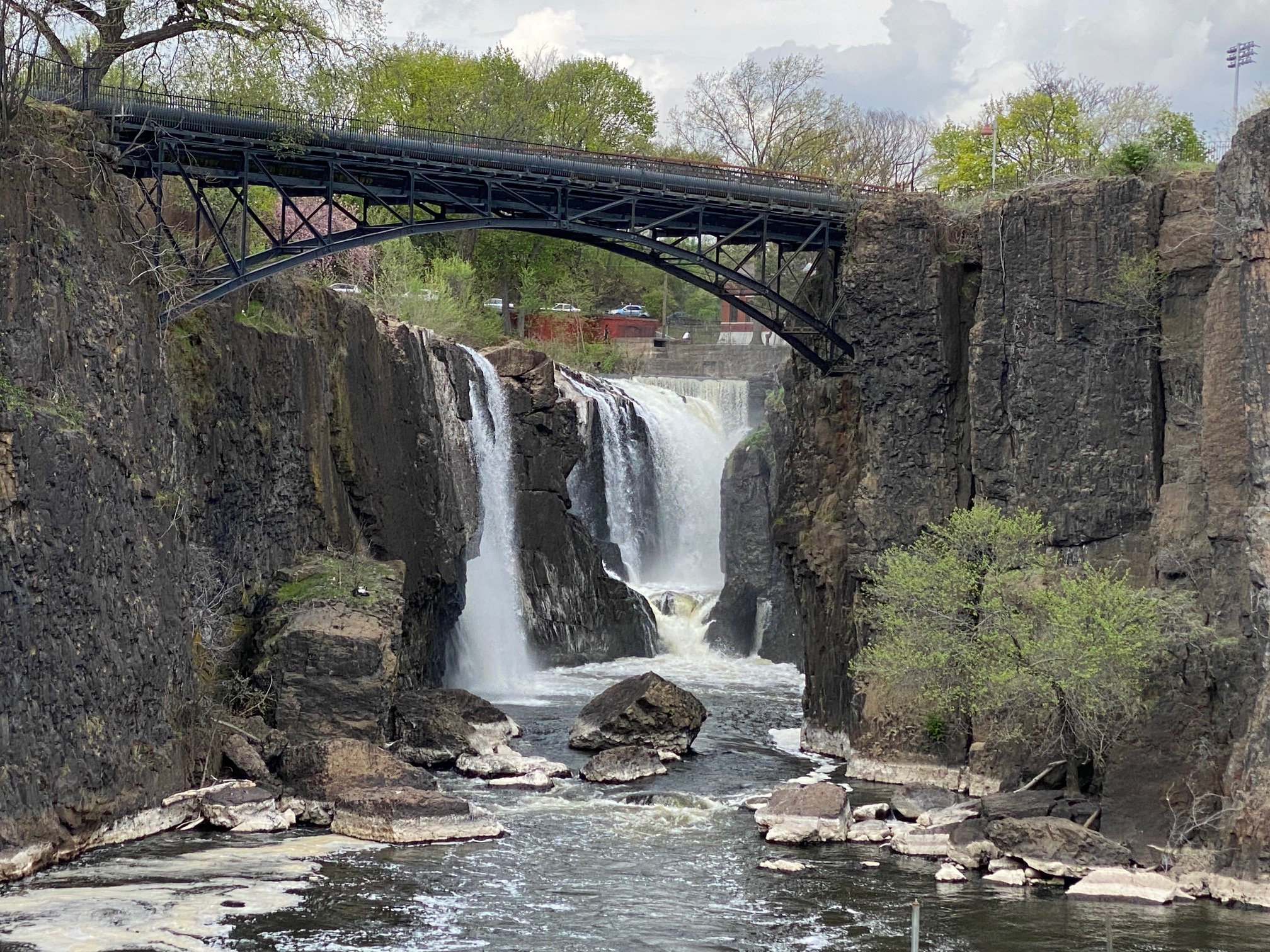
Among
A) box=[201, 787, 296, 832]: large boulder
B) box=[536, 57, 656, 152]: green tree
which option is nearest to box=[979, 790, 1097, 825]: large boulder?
box=[201, 787, 296, 832]: large boulder

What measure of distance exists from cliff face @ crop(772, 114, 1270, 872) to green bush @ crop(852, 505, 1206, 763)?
60 cm

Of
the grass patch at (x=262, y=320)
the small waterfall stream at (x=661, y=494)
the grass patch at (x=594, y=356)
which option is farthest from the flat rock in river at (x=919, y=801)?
the grass patch at (x=594, y=356)

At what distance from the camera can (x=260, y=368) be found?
1324 inches

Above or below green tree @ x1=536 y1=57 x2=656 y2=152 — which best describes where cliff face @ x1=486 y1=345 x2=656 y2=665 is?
below

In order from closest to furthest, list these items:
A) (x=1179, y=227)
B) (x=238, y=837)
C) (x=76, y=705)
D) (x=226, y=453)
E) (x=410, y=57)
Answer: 1. (x=76, y=705)
2. (x=238, y=837)
3. (x=1179, y=227)
4. (x=226, y=453)
5. (x=410, y=57)

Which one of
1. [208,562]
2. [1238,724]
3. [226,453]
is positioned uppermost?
[226,453]

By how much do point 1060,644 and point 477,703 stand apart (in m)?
13.3

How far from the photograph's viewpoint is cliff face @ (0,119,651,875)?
23.0 meters

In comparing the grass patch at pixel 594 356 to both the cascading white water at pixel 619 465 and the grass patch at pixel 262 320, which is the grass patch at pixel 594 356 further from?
the grass patch at pixel 262 320

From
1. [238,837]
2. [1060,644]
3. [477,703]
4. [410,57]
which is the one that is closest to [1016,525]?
[1060,644]

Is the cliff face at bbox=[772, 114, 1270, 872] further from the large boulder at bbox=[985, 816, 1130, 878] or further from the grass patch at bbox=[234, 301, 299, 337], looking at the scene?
the grass patch at bbox=[234, 301, 299, 337]

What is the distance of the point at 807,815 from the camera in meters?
26.9

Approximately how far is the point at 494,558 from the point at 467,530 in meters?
3.26

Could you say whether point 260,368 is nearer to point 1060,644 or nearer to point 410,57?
point 1060,644
